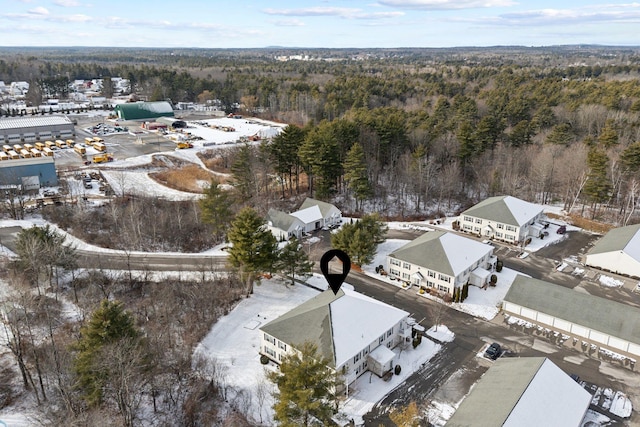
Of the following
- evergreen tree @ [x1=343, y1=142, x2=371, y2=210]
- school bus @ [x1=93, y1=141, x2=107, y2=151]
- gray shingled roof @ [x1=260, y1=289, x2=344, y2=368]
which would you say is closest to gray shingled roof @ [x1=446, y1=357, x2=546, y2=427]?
gray shingled roof @ [x1=260, y1=289, x2=344, y2=368]

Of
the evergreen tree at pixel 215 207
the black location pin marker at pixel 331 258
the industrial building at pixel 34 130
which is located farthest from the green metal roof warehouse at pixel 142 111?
the black location pin marker at pixel 331 258

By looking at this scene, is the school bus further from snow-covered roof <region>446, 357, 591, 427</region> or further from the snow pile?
the snow pile

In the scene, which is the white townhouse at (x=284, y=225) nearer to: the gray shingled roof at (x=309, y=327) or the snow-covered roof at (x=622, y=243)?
the gray shingled roof at (x=309, y=327)

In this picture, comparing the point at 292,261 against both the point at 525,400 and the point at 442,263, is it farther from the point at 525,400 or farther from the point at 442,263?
the point at 525,400

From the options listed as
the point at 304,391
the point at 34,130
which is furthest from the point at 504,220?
the point at 34,130

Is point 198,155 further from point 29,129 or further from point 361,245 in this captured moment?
point 361,245

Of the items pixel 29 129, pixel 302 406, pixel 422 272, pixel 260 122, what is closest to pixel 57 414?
pixel 302 406
